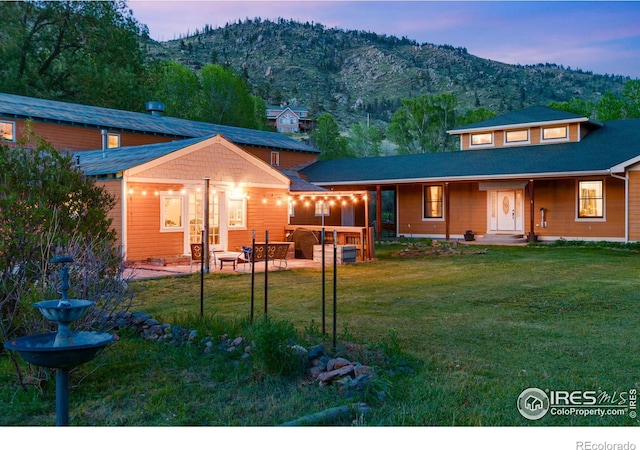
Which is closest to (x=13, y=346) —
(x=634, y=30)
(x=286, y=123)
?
(x=634, y=30)

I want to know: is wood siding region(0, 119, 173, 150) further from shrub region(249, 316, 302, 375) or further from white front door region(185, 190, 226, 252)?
shrub region(249, 316, 302, 375)

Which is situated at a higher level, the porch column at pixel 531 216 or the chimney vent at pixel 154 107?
the chimney vent at pixel 154 107

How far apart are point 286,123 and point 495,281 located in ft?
266

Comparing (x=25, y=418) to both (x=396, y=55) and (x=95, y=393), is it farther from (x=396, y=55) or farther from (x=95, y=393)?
(x=396, y=55)

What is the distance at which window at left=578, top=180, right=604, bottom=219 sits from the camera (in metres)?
20.3

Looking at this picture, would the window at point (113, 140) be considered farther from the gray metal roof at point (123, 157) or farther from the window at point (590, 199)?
the window at point (590, 199)

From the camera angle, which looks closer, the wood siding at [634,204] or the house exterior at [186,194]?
the house exterior at [186,194]

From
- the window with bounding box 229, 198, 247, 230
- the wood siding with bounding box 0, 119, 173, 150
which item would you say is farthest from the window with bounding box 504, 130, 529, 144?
the wood siding with bounding box 0, 119, 173, 150

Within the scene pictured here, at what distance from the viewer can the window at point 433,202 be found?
80.1 feet

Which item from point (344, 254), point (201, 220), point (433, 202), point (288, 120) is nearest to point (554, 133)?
point (433, 202)

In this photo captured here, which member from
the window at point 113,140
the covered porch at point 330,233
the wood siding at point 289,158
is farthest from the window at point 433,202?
the window at point 113,140

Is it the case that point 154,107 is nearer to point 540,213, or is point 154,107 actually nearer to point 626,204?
point 540,213

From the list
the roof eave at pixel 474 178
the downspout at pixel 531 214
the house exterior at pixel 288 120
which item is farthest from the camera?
the house exterior at pixel 288 120

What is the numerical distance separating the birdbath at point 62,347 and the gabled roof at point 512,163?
60.6 ft
